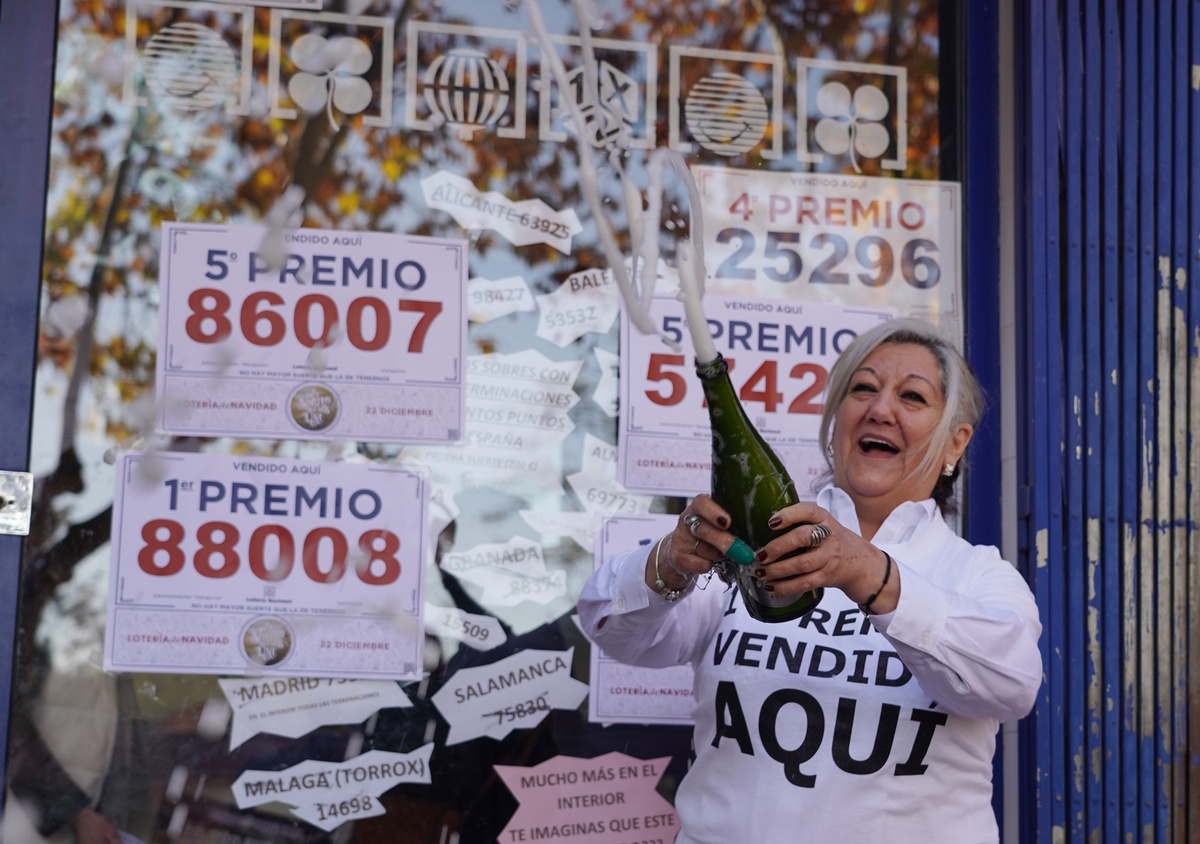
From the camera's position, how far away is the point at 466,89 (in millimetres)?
3545

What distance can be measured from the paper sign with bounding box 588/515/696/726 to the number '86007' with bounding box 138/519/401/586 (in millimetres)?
493

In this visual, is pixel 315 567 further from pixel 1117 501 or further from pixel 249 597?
pixel 1117 501

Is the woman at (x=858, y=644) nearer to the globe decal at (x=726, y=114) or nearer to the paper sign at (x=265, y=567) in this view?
the paper sign at (x=265, y=567)

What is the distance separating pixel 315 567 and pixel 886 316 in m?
1.48

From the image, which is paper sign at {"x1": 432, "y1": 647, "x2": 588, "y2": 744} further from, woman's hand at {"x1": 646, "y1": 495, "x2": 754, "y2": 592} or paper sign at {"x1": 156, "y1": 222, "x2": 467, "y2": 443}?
woman's hand at {"x1": 646, "y1": 495, "x2": 754, "y2": 592}

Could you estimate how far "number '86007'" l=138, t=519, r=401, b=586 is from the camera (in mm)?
3281

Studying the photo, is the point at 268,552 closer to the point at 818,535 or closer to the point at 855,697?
the point at 855,697

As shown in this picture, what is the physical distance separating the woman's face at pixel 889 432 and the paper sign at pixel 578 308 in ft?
2.68

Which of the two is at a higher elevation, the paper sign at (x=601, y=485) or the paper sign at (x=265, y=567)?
the paper sign at (x=601, y=485)

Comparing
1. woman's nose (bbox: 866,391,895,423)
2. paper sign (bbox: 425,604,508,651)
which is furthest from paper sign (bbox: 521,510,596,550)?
woman's nose (bbox: 866,391,895,423)

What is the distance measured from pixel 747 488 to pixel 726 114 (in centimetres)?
149

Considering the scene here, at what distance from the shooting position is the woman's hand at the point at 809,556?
2162 mm

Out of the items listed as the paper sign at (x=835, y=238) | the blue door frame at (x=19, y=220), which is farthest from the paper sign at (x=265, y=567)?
the paper sign at (x=835, y=238)

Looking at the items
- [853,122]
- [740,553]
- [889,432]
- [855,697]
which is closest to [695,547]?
[740,553]
